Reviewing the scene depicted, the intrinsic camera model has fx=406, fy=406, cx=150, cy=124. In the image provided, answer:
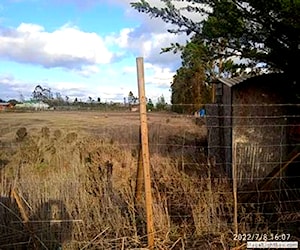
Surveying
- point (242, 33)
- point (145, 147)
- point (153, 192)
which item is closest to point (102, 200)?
point (153, 192)

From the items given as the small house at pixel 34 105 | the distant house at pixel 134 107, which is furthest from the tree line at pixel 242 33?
the small house at pixel 34 105

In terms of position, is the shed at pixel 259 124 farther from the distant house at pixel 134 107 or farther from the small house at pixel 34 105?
the small house at pixel 34 105

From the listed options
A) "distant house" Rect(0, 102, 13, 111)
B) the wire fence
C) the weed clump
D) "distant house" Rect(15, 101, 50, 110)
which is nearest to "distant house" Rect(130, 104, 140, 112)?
the wire fence

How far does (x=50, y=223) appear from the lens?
17.3 ft

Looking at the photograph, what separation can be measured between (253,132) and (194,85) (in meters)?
8.11

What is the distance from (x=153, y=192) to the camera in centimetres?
641

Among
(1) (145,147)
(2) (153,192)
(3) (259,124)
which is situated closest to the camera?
(1) (145,147)

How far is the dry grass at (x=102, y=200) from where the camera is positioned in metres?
5.19

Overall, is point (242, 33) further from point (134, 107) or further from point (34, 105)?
point (34, 105)

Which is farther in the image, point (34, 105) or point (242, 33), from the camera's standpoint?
point (34, 105)

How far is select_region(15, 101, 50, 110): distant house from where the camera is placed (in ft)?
31.5

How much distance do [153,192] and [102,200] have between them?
107 cm

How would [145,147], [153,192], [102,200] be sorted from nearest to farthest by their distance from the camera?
[145,147], [102,200], [153,192]

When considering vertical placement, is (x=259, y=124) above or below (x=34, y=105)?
below
